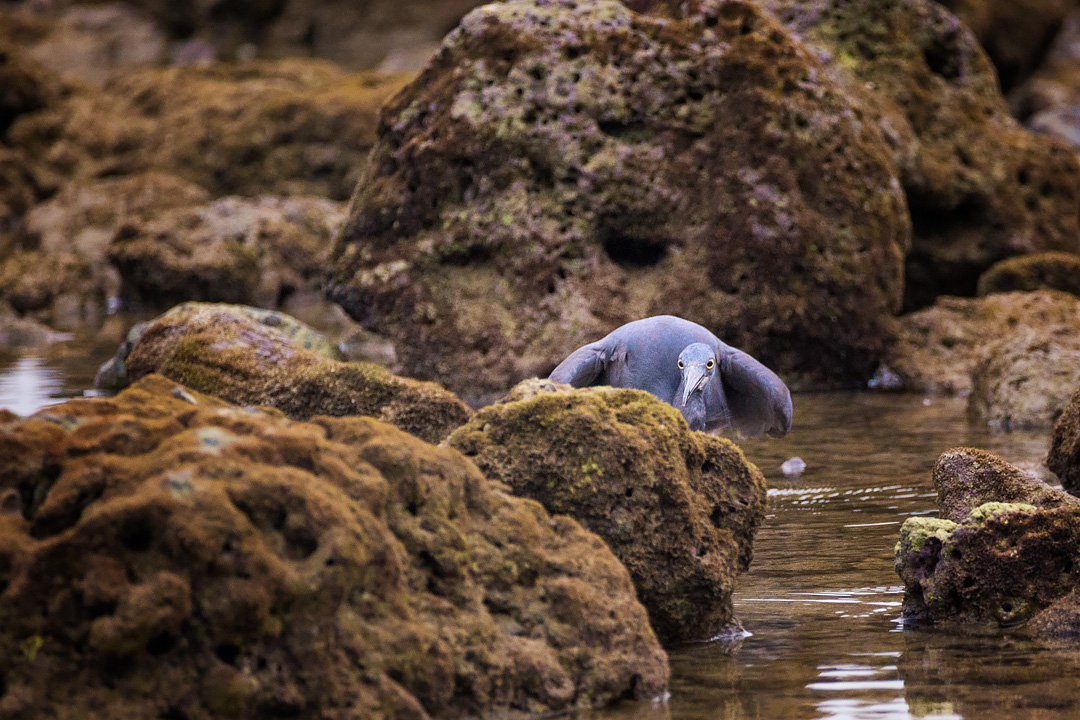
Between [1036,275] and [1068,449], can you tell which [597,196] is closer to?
[1068,449]

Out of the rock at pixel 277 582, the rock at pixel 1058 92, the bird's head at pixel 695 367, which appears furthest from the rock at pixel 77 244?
the rock at pixel 1058 92

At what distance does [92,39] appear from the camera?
43.4 meters

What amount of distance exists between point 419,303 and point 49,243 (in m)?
15.5

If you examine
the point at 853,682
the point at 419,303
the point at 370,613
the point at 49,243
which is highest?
the point at 370,613

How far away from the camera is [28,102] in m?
32.5

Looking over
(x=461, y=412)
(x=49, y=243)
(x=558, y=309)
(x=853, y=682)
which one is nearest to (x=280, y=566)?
(x=853, y=682)

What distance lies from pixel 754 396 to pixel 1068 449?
74.0 inches

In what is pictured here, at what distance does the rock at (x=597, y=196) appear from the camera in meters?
13.6

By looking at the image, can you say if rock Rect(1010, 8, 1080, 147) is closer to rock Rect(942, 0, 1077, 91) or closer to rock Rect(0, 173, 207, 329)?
rock Rect(942, 0, 1077, 91)

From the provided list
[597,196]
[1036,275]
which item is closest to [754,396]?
[597,196]

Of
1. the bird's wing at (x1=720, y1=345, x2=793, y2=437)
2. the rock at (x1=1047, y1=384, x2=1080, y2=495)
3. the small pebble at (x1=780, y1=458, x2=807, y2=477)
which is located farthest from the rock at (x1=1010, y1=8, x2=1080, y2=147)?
the bird's wing at (x1=720, y1=345, x2=793, y2=437)

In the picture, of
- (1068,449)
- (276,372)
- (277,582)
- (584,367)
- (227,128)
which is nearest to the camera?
(277,582)

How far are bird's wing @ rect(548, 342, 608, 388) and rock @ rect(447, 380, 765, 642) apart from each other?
1805 mm

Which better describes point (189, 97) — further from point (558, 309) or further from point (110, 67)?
point (558, 309)
